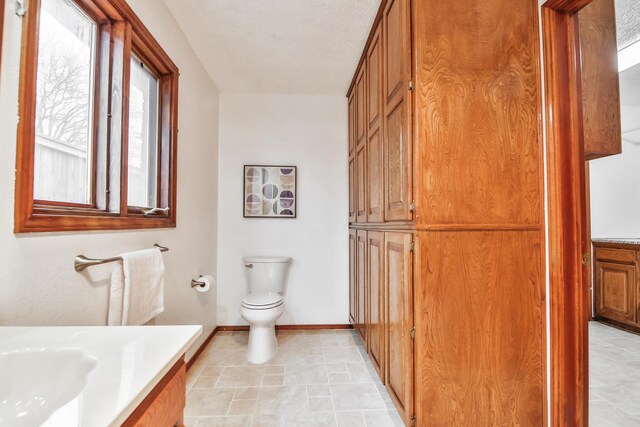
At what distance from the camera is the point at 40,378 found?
60 centimetres

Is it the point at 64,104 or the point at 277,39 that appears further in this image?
the point at 277,39

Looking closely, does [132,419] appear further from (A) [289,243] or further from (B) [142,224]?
(A) [289,243]

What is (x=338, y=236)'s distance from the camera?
2775 millimetres

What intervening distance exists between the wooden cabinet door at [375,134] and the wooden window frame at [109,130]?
1308 millimetres

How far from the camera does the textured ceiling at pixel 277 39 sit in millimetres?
1689

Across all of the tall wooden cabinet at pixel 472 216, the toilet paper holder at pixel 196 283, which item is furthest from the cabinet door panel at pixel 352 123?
the toilet paper holder at pixel 196 283

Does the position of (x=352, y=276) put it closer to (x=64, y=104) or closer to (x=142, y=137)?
(x=142, y=137)

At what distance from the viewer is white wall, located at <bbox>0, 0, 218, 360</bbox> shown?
80cm

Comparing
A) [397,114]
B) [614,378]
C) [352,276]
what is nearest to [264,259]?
[352,276]

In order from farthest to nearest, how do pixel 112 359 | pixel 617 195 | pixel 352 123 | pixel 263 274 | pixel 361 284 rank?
1. pixel 617 195
2. pixel 352 123
3. pixel 263 274
4. pixel 361 284
5. pixel 112 359

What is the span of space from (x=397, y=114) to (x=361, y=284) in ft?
4.38

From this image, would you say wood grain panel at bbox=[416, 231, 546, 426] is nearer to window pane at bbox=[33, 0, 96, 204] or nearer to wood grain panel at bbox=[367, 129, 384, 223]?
wood grain panel at bbox=[367, 129, 384, 223]

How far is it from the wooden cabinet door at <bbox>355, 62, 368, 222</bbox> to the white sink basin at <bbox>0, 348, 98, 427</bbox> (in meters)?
1.73

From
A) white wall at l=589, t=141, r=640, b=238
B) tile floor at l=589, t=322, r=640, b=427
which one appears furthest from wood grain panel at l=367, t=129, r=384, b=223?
white wall at l=589, t=141, r=640, b=238
